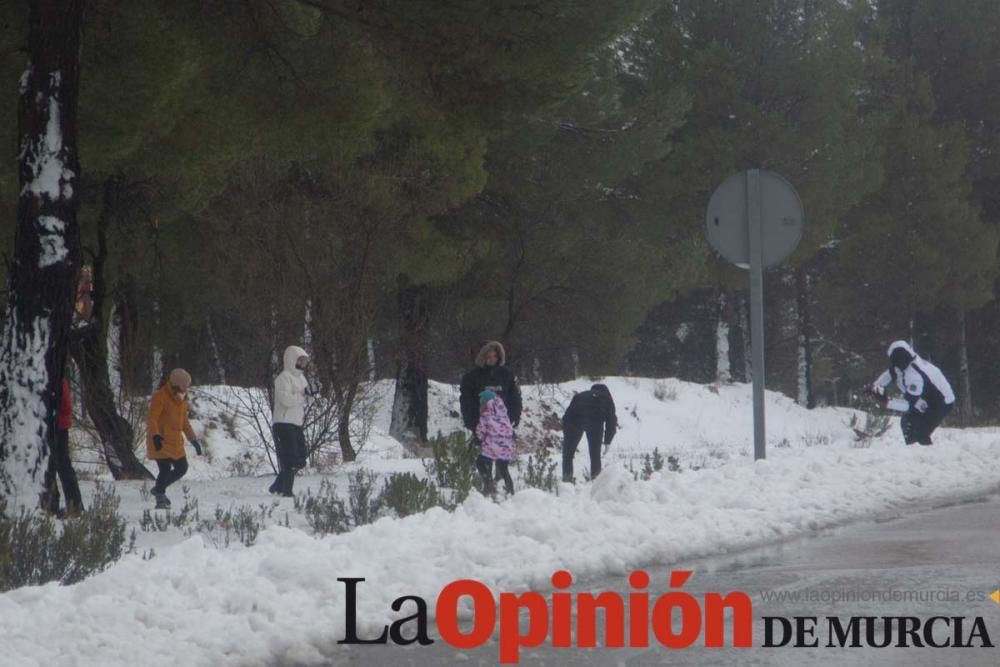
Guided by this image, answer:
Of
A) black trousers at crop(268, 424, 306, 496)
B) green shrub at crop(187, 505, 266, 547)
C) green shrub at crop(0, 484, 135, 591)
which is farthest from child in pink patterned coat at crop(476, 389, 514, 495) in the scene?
green shrub at crop(0, 484, 135, 591)

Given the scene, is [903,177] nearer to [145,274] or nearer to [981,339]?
[981,339]

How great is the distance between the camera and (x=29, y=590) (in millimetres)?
6887

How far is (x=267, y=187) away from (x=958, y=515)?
9.90m

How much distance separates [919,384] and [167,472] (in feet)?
27.0

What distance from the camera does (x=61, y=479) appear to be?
1305 cm

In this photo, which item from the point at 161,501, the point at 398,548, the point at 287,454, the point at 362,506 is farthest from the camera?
the point at 287,454

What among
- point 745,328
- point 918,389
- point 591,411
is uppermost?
point 745,328

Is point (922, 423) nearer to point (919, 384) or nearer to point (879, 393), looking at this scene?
point (919, 384)

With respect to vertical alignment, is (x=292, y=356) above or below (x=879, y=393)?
above

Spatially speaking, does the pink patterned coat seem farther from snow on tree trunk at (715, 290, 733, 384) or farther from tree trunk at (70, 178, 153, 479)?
snow on tree trunk at (715, 290, 733, 384)

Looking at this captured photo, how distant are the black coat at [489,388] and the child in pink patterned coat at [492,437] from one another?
0.31 ft

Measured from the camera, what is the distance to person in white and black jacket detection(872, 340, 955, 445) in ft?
56.2

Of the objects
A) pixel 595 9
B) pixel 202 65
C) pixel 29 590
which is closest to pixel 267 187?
pixel 202 65

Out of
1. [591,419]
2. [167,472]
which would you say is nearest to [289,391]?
[167,472]
